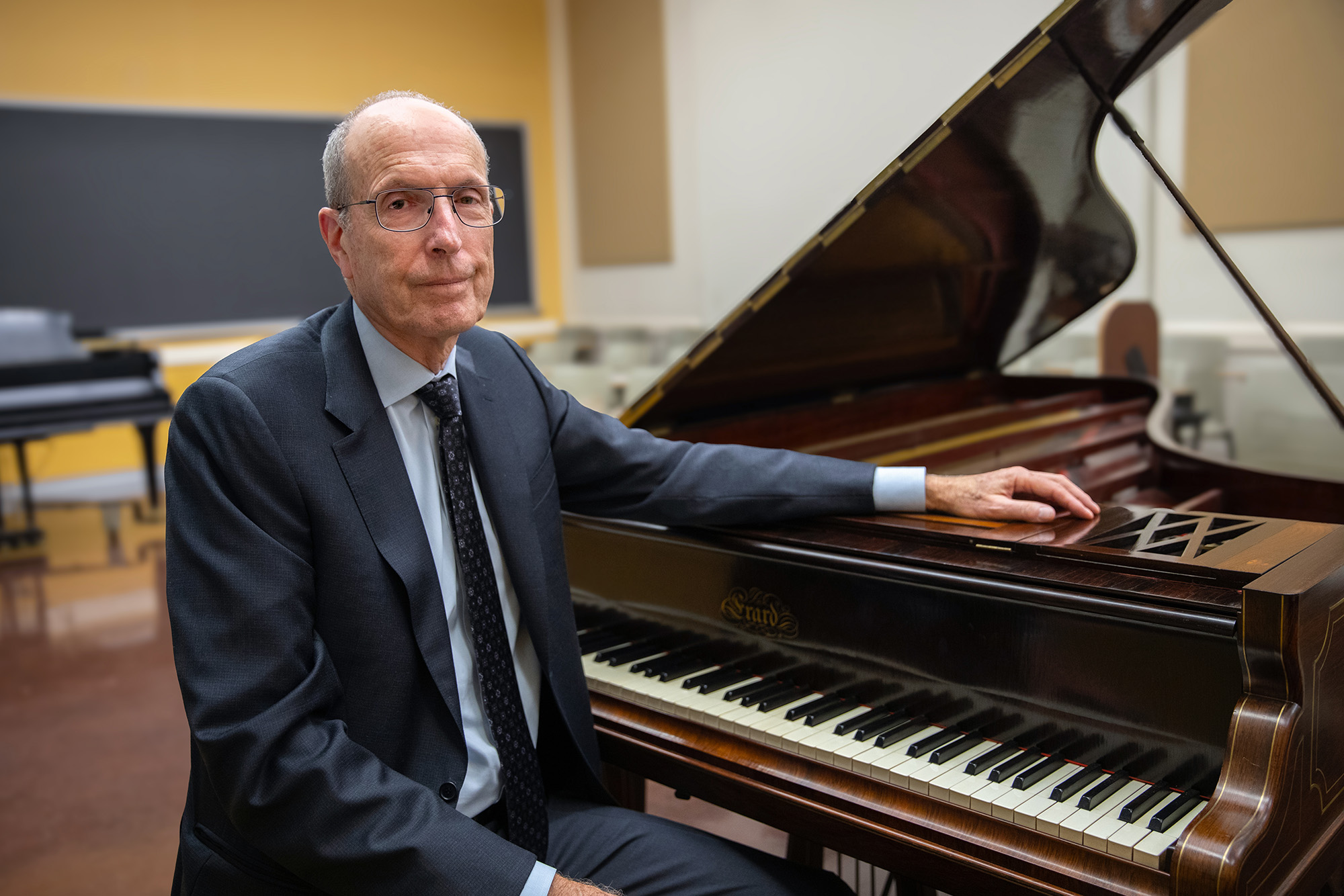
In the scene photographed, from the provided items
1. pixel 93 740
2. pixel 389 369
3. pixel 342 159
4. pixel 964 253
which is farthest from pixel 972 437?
pixel 93 740

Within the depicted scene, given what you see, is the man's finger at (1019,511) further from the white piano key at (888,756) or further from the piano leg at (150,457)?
the piano leg at (150,457)

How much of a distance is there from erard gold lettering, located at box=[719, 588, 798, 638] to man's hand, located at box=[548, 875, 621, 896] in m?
0.45

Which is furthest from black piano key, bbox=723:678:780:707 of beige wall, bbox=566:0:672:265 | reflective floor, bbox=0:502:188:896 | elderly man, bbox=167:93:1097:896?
beige wall, bbox=566:0:672:265

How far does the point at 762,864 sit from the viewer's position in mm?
1476

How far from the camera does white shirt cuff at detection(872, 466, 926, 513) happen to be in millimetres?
1575

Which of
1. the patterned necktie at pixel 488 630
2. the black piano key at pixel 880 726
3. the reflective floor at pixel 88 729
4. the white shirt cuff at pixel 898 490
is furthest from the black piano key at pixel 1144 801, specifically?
the reflective floor at pixel 88 729

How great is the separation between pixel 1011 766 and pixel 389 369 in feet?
3.06

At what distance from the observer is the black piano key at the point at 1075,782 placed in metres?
1.18

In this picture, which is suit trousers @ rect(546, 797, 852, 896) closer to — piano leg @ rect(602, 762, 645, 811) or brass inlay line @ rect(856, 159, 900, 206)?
piano leg @ rect(602, 762, 645, 811)

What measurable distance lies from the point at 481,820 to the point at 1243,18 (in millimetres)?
5623

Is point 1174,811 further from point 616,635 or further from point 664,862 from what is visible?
point 616,635

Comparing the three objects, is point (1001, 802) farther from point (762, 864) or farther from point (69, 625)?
point (69, 625)

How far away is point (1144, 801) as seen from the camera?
45.3 inches

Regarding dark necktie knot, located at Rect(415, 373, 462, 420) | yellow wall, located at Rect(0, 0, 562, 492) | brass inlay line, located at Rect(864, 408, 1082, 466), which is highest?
yellow wall, located at Rect(0, 0, 562, 492)
